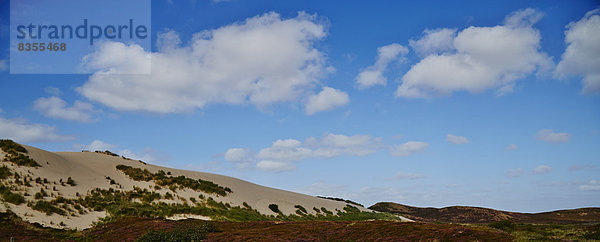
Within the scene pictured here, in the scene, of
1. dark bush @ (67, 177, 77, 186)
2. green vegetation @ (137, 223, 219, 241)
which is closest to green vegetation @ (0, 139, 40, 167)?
dark bush @ (67, 177, 77, 186)

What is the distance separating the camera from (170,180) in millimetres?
45875

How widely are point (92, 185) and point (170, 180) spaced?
948 centimetres

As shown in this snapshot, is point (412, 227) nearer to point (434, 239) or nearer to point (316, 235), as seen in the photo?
point (434, 239)

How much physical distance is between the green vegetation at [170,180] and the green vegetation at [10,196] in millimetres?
14160

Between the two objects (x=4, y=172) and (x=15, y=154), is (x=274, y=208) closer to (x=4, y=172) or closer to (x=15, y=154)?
(x=4, y=172)

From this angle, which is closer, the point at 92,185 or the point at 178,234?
the point at 178,234

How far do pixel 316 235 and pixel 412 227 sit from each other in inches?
212

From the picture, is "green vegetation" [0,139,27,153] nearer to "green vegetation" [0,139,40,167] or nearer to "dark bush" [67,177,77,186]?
"green vegetation" [0,139,40,167]

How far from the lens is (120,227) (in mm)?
26953

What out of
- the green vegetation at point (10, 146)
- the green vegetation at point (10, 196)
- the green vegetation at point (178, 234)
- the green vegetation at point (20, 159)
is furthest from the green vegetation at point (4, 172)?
the green vegetation at point (178, 234)

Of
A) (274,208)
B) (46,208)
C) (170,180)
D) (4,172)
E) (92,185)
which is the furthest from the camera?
(274,208)

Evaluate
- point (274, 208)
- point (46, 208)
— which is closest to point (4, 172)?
point (46, 208)

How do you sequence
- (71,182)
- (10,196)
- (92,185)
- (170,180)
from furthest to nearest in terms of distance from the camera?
(170,180) → (92,185) → (71,182) → (10,196)

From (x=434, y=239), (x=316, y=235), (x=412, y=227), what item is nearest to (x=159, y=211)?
(x=316, y=235)
